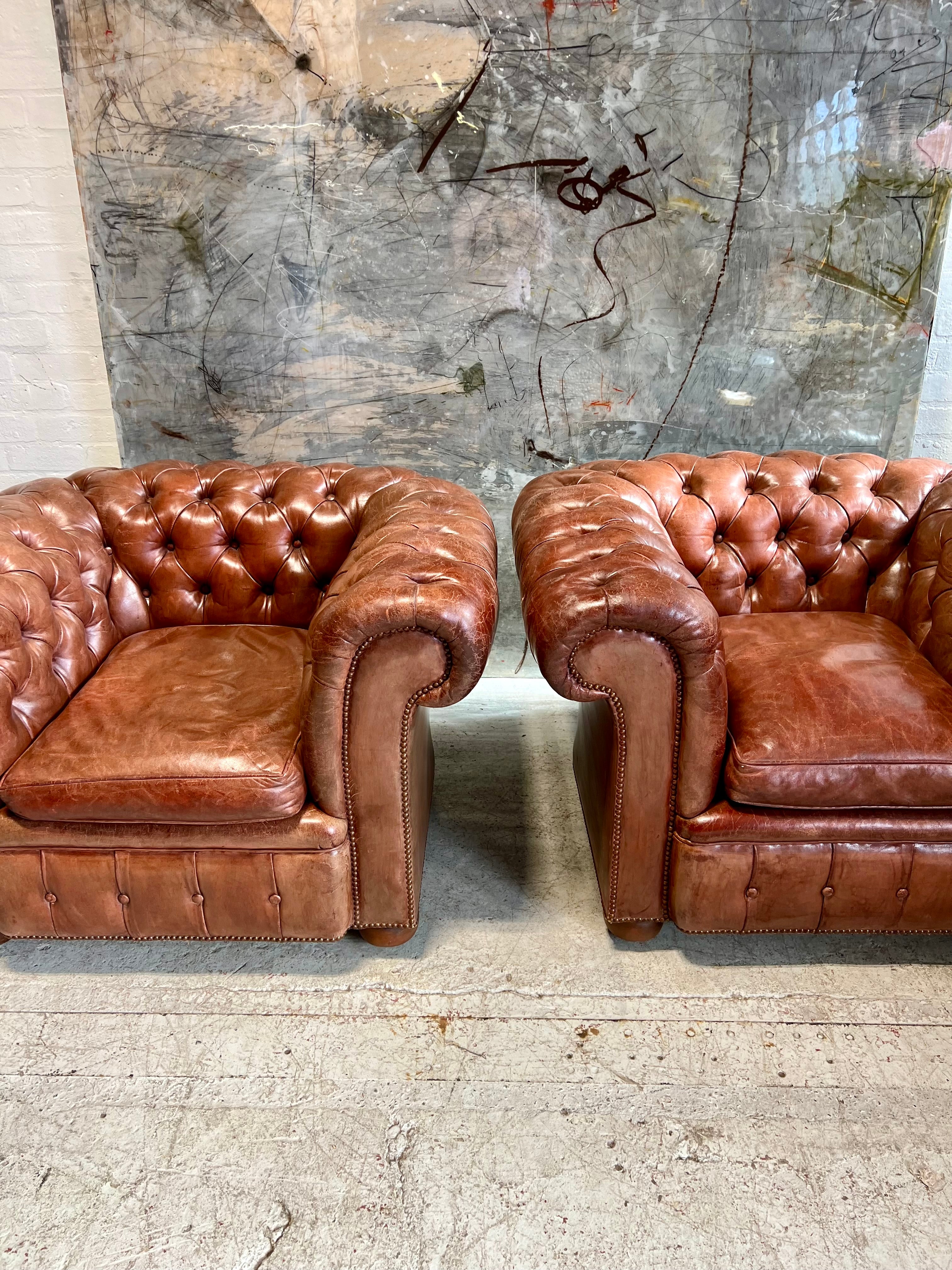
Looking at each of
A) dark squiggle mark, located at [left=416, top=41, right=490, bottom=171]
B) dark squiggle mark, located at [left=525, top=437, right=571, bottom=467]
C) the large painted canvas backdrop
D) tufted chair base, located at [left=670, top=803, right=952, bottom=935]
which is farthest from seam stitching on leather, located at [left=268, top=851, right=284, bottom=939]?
dark squiggle mark, located at [left=416, top=41, right=490, bottom=171]

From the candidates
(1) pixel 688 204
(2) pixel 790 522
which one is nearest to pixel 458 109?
(1) pixel 688 204

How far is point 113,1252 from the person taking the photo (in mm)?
1312

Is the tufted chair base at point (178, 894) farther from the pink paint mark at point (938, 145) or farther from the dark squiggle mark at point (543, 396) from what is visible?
the pink paint mark at point (938, 145)

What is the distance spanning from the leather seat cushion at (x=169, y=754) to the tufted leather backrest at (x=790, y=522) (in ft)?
3.03

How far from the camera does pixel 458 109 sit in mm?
2309

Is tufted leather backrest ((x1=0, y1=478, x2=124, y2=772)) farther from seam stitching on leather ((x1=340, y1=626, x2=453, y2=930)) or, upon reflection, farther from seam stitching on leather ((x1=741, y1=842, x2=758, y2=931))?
seam stitching on leather ((x1=741, y1=842, x2=758, y2=931))

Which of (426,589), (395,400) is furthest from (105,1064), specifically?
(395,400)

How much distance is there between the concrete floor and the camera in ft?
4.37

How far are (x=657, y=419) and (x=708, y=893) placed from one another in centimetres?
140

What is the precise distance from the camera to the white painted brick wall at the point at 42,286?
2.34m

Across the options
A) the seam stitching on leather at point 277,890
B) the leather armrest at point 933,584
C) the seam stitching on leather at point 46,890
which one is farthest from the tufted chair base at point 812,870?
the seam stitching on leather at point 46,890

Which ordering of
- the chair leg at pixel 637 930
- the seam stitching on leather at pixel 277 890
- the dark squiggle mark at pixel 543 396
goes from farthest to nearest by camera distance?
the dark squiggle mark at pixel 543 396, the chair leg at pixel 637 930, the seam stitching on leather at pixel 277 890

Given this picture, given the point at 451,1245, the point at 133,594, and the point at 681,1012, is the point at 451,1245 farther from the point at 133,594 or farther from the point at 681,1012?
the point at 133,594

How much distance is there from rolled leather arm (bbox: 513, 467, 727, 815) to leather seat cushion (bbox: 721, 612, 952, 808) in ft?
0.29
